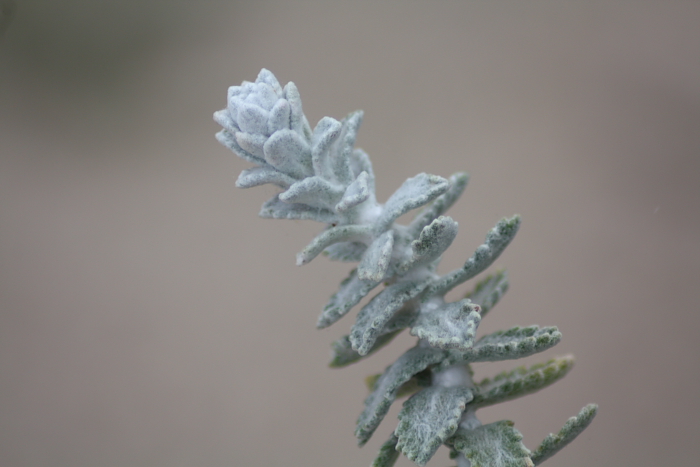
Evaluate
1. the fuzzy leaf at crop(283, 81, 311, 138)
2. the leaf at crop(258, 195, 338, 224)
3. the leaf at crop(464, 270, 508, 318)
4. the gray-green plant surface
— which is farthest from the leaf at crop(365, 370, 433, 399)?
the fuzzy leaf at crop(283, 81, 311, 138)

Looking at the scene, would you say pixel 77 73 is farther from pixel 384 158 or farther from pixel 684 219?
pixel 684 219

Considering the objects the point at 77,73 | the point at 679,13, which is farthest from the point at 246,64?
the point at 679,13

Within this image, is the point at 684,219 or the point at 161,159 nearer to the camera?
the point at 684,219

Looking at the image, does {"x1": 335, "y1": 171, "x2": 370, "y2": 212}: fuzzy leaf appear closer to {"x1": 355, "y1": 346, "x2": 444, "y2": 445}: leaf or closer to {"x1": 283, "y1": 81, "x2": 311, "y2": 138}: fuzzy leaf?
{"x1": 283, "y1": 81, "x2": 311, "y2": 138}: fuzzy leaf

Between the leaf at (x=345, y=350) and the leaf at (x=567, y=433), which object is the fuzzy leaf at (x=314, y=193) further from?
the leaf at (x=567, y=433)

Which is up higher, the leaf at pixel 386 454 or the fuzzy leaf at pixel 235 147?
the fuzzy leaf at pixel 235 147

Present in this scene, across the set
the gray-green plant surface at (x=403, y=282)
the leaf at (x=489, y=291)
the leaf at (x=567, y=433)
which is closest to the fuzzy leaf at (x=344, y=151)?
the gray-green plant surface at (x=403, y=282)
